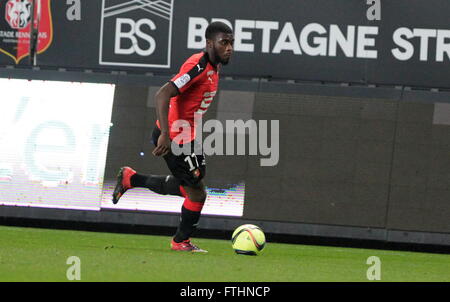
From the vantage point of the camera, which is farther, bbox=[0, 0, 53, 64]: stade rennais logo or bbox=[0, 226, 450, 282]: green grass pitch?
bbox=[0, 0, 53, 64]: stade rennais logo

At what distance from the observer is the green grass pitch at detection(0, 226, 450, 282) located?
23.8ft

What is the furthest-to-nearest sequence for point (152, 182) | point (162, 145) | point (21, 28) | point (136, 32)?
point (21, 28) → point (136, 32) → point (152, 182) → point (162, 145)

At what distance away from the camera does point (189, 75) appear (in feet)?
29.5

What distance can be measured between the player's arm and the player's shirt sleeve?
0.26 ft

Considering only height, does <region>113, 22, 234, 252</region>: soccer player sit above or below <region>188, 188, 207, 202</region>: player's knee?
above

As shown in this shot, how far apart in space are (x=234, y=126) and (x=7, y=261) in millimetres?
5012

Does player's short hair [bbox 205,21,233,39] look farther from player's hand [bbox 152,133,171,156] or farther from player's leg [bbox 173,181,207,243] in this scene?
player's leg [bbox 173,181,207,243]

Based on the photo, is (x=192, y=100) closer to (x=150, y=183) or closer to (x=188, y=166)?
(x=188, y=166)

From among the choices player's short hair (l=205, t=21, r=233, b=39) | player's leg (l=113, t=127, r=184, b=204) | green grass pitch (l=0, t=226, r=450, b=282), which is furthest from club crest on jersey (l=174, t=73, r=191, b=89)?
green grass pitch (l=0, t=226, r=450, b=282)

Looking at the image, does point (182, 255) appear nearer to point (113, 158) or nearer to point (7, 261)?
point (7, 261)

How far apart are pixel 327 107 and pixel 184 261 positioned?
14.9 feet

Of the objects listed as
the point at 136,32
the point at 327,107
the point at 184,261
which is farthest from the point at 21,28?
the point at 184,261

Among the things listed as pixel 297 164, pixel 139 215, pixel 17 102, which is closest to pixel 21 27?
pixel 17 102

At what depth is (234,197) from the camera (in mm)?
12359
